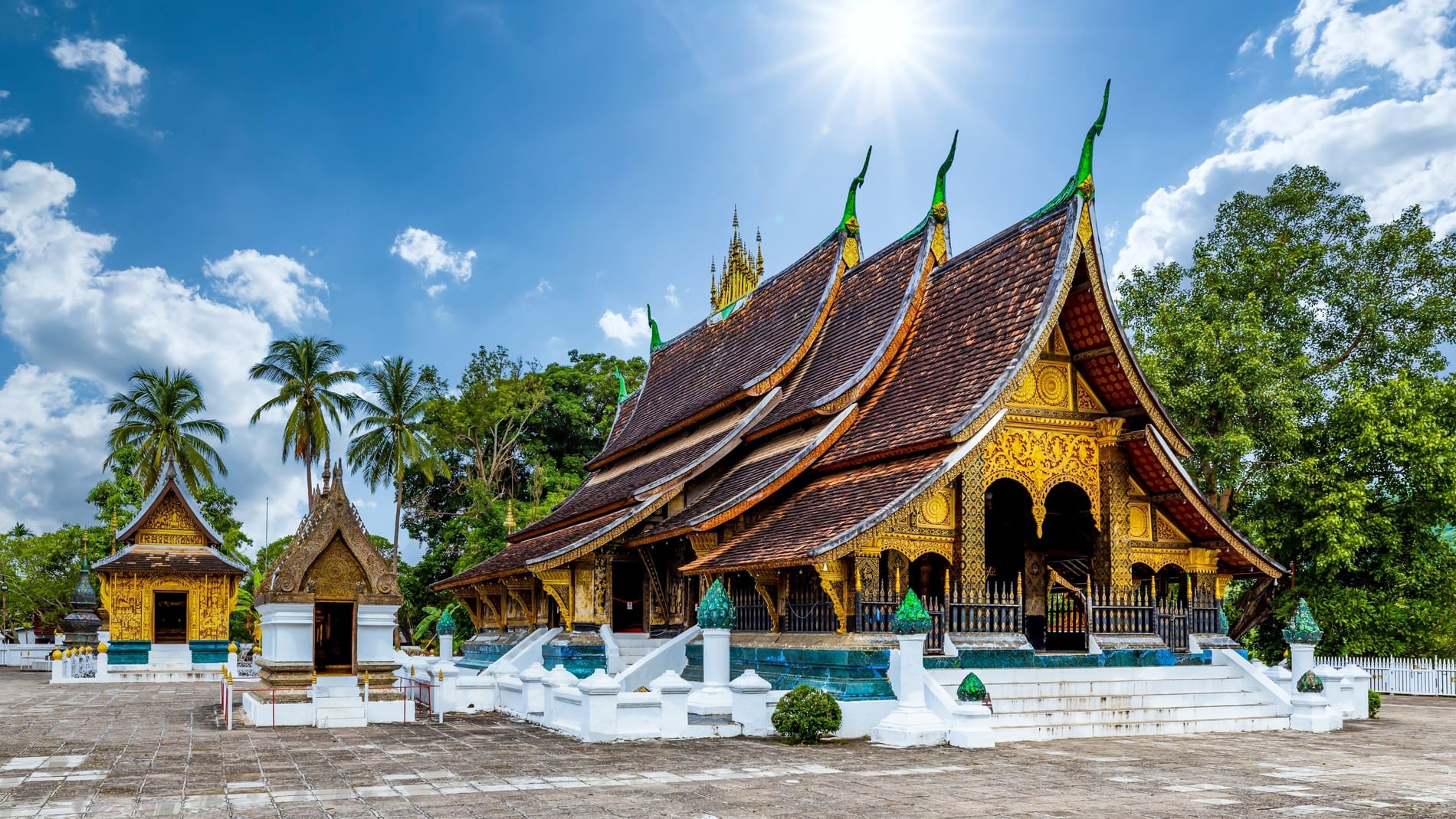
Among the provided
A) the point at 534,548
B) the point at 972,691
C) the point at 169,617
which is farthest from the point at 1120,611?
the point at 169,617

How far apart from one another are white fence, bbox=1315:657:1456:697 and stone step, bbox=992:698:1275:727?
10798mm

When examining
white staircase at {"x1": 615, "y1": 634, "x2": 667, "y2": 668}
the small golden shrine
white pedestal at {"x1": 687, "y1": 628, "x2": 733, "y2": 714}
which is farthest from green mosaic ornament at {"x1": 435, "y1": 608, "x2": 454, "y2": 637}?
white pedestal at {"x1": 687, "y1": 628, "x2": 733, "y2": 714}

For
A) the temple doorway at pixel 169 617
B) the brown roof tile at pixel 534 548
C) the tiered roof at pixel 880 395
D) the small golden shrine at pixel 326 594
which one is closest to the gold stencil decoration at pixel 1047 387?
the tiered roof at pixel 880 395

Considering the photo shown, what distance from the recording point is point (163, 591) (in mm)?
30562

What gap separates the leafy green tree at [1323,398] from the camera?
2302 centimetres

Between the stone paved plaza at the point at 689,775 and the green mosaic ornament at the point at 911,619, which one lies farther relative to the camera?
the green mosaic ornament at the point at 911,619

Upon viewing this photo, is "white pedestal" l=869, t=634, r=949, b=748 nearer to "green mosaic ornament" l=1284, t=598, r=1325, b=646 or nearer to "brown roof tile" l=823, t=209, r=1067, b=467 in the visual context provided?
"brown roof tile" l=823, t=209, r=1067, b=467

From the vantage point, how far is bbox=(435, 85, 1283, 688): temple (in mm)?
12781

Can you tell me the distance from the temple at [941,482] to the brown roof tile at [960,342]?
0.12ft

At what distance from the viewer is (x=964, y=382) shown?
1362cm

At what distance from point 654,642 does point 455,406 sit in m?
29.5

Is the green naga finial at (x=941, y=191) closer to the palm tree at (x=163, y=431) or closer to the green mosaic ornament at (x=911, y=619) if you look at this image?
the green mosaic ornament at (x=911, y=619)

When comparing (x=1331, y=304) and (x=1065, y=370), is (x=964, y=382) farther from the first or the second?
(x=1331, y=304)

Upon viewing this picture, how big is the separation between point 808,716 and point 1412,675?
17.3 metres
